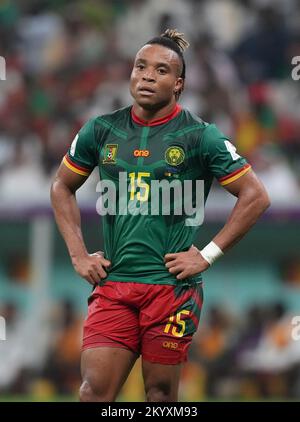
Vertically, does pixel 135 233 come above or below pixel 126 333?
above

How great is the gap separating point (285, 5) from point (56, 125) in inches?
159

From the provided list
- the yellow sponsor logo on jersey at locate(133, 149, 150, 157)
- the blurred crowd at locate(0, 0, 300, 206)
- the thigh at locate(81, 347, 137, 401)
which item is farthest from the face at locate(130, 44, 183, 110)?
the blurred crowd at locate(0, 0, 300, 206)

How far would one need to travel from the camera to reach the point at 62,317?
14.4 metres

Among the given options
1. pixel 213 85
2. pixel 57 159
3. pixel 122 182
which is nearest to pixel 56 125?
pixel 57 159

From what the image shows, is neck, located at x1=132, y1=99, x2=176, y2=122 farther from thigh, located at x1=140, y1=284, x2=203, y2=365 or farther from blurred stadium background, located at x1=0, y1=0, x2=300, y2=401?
blurred stadium background, located at x1=0, y1=0, x2=300, y2=401

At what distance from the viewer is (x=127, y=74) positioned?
15.3 metres

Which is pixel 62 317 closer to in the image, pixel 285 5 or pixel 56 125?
pixel 56 125

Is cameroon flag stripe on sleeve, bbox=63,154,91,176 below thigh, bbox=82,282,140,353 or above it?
above

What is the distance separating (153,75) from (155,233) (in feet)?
3.22

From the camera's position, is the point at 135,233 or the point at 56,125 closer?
the point at 135,233

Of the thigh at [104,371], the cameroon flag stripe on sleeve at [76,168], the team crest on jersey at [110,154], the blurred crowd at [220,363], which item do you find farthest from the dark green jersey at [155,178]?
the blurred crowd at [220,363]

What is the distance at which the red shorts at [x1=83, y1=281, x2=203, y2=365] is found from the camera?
6926 mm

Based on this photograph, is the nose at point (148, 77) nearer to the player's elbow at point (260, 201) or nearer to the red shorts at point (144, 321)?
the player's elbow at point (260, 201)

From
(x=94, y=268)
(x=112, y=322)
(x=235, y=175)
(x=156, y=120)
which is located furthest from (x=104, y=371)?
(x=156, y=120)
